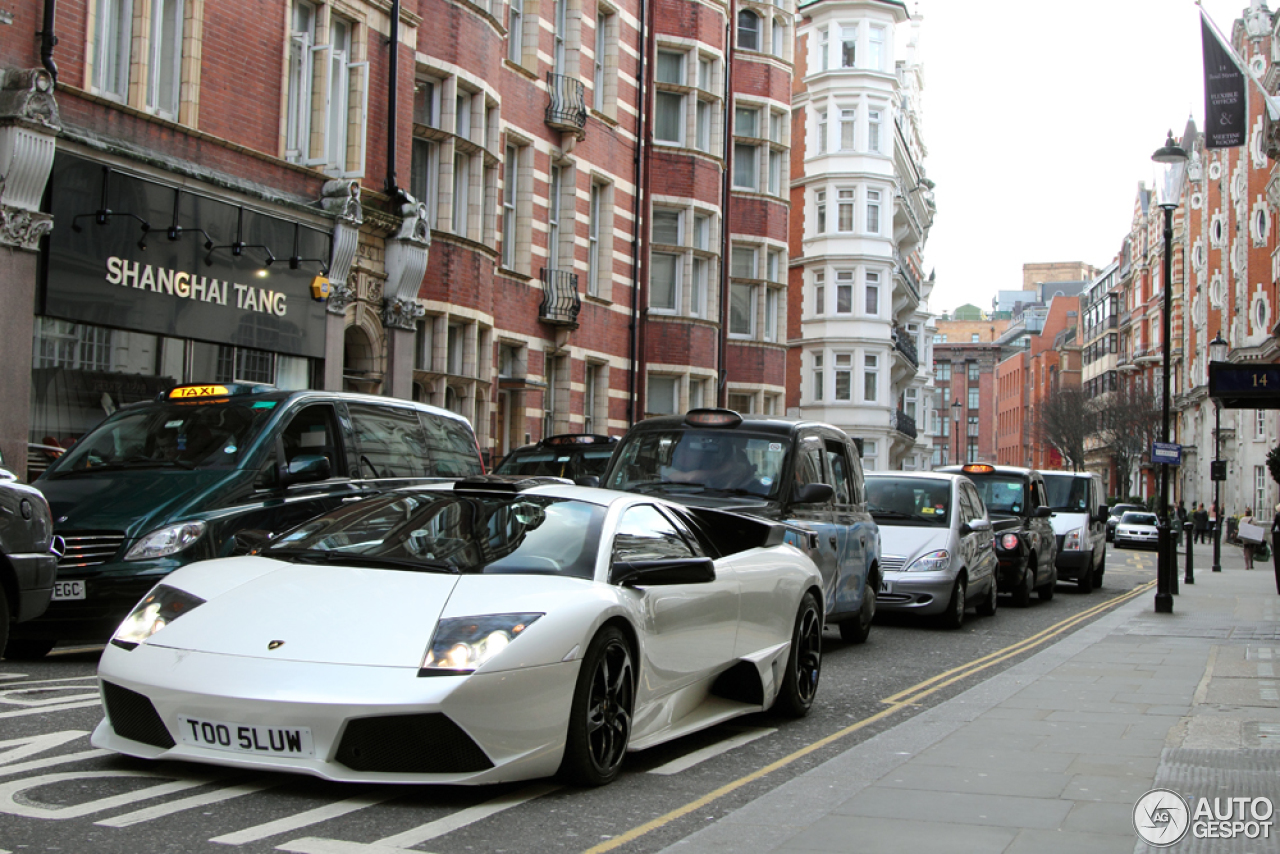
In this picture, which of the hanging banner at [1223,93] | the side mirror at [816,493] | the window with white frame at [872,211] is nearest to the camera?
the side mirror at [816,493]

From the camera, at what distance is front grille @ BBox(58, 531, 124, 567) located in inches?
352

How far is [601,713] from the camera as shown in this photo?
5.84 meters

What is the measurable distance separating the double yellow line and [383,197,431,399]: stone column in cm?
1084

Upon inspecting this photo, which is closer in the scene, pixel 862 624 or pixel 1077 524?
pixel 862 624

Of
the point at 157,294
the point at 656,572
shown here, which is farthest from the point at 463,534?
the point at 157,294

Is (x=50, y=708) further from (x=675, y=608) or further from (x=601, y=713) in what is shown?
(x=675, y=608)

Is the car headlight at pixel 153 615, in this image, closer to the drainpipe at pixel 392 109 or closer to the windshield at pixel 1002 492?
the windshield at pixel 1002 492

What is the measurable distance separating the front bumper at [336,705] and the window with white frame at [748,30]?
35682 mm

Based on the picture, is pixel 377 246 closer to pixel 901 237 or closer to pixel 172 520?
pixel 172 520

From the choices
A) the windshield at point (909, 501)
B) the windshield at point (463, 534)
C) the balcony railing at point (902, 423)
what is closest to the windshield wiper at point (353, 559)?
the windshield at point (463, 534)

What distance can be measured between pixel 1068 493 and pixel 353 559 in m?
18.9

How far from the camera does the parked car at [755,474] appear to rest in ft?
36.6

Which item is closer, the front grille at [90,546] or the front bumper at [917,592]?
the front grille at [90,546]

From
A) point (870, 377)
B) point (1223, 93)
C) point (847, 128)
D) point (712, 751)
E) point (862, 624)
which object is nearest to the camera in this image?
point (712, 751)
